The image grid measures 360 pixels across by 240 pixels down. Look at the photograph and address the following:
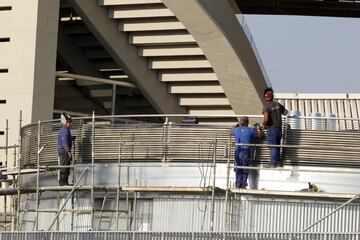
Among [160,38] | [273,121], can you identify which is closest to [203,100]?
[160,38]

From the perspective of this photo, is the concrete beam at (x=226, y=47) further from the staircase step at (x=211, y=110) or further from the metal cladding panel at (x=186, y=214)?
the metal cladding panel at (x=186, y=214)

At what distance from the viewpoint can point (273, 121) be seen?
2533cm

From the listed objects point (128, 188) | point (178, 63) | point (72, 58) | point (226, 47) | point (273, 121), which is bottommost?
point (128, 188)

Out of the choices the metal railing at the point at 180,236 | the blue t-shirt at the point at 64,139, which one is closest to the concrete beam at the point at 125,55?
the blue t-shirt at the point at 64,139

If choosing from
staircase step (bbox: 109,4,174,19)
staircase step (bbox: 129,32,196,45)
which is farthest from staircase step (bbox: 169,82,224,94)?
staircase step (bbox: 109,4,174,19)

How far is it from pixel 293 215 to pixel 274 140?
1.52m

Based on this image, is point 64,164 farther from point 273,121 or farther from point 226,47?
point 226,47

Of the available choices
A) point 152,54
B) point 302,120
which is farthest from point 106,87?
point 302,120

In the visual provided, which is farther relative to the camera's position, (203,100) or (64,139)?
(203,100)

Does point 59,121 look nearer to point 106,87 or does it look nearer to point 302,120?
point 302,120

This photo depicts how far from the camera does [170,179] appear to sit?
2634 centimetres

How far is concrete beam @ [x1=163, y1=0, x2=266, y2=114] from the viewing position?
3659cm

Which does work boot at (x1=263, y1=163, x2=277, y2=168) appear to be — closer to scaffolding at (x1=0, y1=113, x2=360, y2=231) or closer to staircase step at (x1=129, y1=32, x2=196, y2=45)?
scaffolding at (x1=0, y1=113, x2=360, y2=231)

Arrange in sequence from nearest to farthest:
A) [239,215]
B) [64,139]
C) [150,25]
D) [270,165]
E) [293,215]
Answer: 1. [293,215]
2. [239,215]
3. [270,165]
4. [64,139]
5. [150,25]
